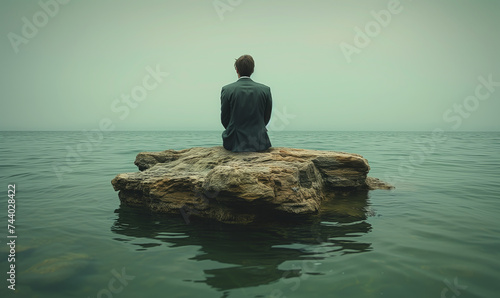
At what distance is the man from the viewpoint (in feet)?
17.1

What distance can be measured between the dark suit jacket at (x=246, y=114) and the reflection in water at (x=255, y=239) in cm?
172

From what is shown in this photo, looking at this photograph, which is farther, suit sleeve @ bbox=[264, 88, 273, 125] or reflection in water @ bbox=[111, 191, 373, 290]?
suit sleeve @ bbox=[264, 88, 273, 125]

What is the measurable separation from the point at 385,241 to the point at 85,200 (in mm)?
5689

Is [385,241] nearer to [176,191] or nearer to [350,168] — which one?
[350,168]

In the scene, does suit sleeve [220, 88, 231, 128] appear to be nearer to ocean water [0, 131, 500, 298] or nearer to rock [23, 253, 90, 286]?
ocean water [0, 131, 500, 298]

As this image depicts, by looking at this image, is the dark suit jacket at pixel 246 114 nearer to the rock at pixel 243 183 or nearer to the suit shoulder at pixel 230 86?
the suit shoulder at pixel 230 86

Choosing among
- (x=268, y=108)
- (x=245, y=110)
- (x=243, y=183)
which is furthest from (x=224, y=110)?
(x=243, y=183)

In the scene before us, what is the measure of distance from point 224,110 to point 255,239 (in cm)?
267

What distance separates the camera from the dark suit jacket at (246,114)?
522 centimetres

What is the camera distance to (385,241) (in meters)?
3.66

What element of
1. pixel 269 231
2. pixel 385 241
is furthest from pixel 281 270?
pixel 385 241

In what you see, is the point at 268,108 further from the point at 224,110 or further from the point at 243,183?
the point at 243,183

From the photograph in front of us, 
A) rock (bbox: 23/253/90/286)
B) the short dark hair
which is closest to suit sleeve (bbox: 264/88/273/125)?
the short dark hair

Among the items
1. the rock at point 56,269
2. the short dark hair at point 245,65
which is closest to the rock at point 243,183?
the short dark hair at point 245,65
